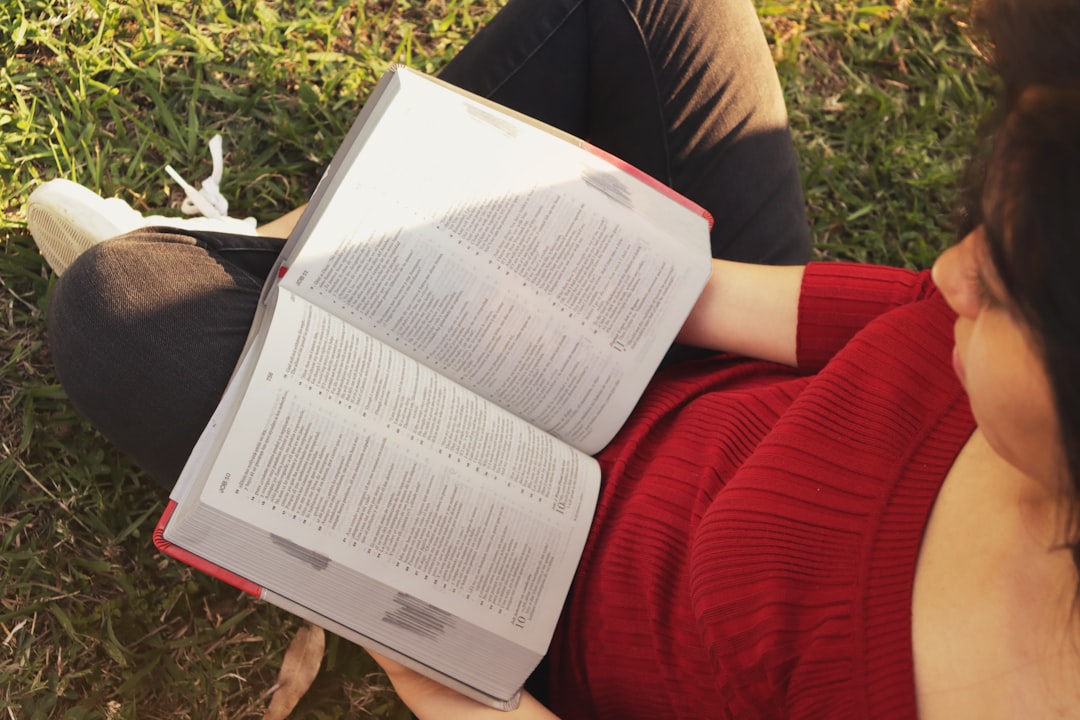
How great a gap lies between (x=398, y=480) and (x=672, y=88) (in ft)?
1.75

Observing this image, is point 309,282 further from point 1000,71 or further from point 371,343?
point 1000,71

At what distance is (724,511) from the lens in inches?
29.5

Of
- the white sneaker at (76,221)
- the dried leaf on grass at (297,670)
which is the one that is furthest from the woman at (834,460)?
the dried leaf on grass at (297,670)

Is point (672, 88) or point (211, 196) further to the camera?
point (211, 196)

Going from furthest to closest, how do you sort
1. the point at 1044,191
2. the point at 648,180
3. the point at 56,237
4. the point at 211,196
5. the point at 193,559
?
1. the point at 211,196
2. the point at 56,237
3. the point at 648,180
4. the point at 193,559
5. the point at 1044,191

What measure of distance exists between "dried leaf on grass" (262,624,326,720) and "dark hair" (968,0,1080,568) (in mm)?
875

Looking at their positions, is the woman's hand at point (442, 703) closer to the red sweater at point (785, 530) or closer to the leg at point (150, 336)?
the red sweater at point (785, 530)

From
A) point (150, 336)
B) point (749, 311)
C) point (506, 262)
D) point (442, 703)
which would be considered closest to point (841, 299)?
point (749, 311)

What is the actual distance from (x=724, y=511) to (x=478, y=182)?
1.27 ft

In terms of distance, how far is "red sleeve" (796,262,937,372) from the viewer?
0.85m

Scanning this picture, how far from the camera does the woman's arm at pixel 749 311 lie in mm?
899

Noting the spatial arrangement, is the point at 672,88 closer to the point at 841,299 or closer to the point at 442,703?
the point at 841,299

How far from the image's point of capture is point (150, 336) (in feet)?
2.68

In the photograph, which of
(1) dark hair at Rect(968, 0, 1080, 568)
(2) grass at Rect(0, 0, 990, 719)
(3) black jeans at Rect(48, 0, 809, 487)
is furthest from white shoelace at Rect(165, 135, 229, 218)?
(1) dark hair at Rect(968, 0, 1080, 568)
